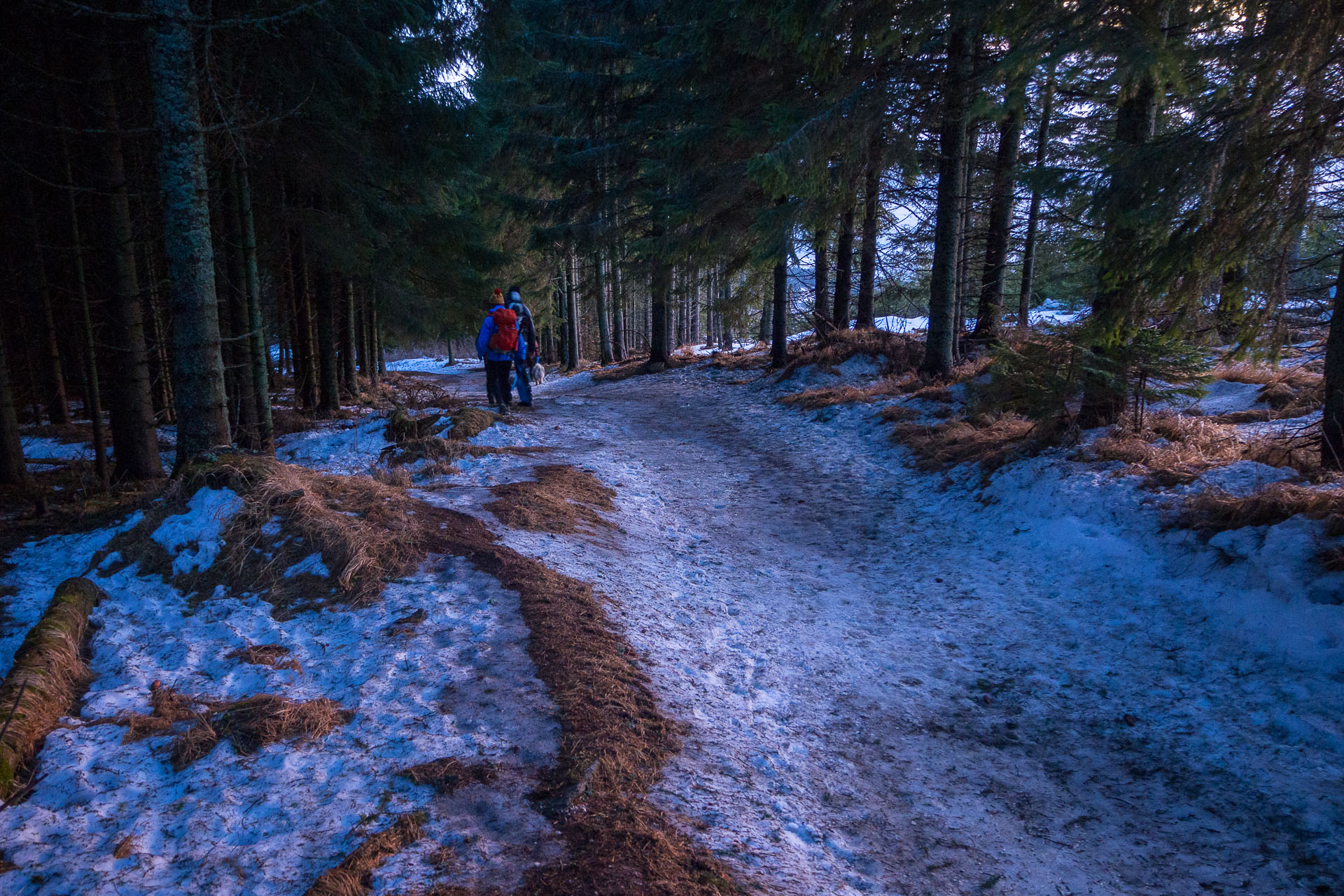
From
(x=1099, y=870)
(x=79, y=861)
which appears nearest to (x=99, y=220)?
(x=79, y=861)

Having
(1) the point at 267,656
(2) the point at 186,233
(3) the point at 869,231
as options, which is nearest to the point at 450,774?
(1) the point at 267,656

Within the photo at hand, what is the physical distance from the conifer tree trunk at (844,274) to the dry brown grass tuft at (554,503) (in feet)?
37.0

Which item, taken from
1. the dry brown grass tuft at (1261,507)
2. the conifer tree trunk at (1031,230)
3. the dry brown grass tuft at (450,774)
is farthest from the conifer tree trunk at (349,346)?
the dry brown grass tuft at (1261,507)

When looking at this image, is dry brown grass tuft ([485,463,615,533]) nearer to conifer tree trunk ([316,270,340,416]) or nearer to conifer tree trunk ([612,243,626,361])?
conifer tree trunk ([316,270,340,416])

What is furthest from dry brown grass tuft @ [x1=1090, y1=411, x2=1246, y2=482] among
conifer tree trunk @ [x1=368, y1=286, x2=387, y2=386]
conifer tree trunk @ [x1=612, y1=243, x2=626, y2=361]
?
conifer tree trunk @ [x1=368, y1=286, x2=387, y2=386]

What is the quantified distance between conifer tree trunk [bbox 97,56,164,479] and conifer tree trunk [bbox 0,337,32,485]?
1249 mm

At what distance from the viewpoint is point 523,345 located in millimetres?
12844

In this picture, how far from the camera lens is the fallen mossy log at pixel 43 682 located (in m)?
2.68

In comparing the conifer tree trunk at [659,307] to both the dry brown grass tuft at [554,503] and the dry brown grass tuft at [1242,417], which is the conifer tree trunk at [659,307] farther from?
the dry brown grass tuft at [1242,417]

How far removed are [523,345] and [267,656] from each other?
9623mm

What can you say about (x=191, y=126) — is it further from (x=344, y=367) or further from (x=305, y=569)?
(x=344, y=367)

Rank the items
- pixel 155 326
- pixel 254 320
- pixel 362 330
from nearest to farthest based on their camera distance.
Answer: pixel 254 320 → pixel 155 326 → pixel 362 330

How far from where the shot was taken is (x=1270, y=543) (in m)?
4.56

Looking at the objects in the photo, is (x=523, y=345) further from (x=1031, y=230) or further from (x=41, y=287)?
(x=1031, y=230)
